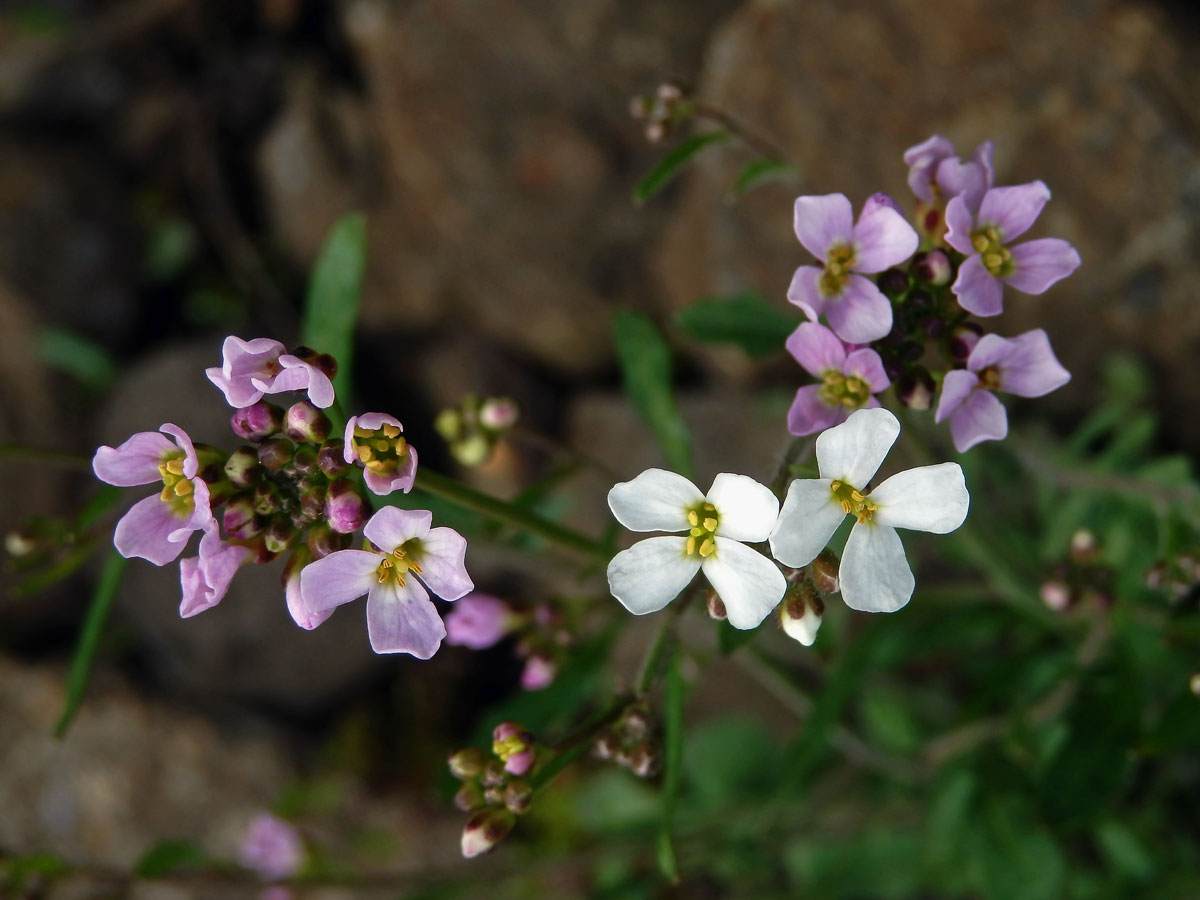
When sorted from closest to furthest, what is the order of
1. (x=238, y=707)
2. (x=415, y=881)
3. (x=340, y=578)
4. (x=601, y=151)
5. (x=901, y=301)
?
(x=340, y=578)
(x=901, y=301)
(x=415, y=881)
(x=601, y=151)
(x=238, y=707)

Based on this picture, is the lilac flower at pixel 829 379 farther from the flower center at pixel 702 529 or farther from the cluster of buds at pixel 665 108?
the cluster of buds at pixel 665 108

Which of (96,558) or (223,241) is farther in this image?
(223,241)

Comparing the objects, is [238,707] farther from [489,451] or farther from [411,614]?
[411,614]

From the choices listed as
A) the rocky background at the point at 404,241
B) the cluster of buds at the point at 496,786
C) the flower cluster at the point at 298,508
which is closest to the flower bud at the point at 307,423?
the flower cluster at the point at 298,508

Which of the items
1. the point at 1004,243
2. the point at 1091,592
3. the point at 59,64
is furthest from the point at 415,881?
the point at 59,64

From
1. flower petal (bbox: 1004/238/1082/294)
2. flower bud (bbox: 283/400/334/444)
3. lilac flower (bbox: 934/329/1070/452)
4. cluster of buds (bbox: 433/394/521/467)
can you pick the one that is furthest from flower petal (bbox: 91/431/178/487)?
flower petal (bbox: 1004/238/1082/294)

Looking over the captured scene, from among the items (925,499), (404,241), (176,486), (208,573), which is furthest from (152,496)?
(404,241)
